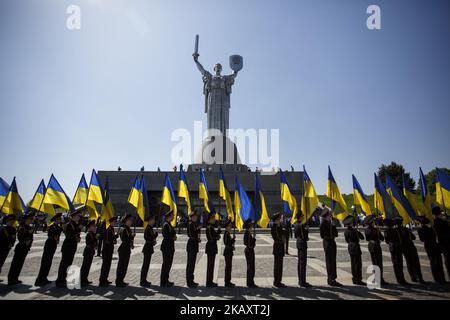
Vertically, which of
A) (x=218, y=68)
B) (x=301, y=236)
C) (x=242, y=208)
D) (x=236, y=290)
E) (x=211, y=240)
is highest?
(x=218, y=68)

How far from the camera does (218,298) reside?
6.16 m

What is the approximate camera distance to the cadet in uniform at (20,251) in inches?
293

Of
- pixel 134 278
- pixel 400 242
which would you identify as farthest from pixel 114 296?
pixel 400 242

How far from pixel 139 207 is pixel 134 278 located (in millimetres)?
2272

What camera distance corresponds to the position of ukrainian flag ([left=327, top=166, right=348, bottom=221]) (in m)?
8.70

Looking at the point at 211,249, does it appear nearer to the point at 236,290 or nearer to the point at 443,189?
the point at 236,290

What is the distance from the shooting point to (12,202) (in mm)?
8625

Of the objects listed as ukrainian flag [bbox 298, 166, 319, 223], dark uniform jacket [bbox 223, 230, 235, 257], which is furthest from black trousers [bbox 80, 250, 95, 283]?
ukrainian flag [bbox 298, 166, 319, 223]

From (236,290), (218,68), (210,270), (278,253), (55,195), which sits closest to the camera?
(236,290)

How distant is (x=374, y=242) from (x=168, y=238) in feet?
20.6

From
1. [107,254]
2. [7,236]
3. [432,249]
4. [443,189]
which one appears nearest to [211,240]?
[107,254]

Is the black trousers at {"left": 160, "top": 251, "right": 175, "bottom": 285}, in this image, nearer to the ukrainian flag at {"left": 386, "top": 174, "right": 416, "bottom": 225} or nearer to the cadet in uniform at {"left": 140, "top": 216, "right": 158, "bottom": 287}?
the cadet in uniform at {"left": 140, "top": 216, "right": 158, "bottom": 287}
